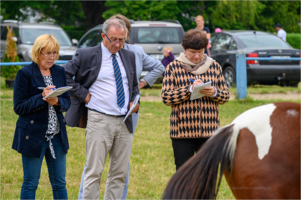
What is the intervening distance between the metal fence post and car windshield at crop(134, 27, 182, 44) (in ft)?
9.01

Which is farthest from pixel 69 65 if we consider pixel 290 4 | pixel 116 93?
pixel 290 4

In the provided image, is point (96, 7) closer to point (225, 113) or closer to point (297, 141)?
point (225, 113)

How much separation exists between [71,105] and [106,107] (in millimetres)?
418

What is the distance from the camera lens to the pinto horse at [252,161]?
7.24 feet

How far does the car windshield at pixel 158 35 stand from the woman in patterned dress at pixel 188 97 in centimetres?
797

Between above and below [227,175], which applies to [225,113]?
below

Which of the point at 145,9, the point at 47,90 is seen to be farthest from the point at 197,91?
the point at 145,9

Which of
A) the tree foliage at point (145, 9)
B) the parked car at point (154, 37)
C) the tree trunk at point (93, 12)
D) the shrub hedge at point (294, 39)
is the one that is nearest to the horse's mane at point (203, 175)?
the parked car at point (154, 37)

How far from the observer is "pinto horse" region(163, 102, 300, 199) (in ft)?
7.24

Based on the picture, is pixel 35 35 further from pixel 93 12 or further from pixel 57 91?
pixel 57 91

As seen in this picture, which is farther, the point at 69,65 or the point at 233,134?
the point at 69,65

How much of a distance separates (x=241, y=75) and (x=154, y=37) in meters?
3.23

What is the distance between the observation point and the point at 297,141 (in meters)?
2.23

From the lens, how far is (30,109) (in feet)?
11.5
